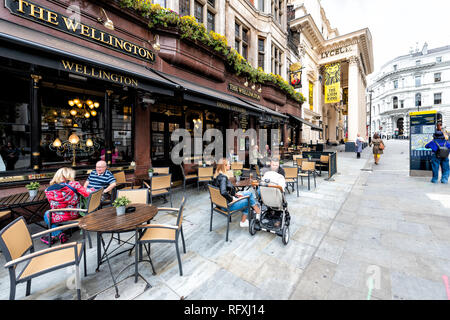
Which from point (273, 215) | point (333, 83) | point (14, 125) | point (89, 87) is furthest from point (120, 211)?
point (333, 83)

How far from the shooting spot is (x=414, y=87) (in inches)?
2207

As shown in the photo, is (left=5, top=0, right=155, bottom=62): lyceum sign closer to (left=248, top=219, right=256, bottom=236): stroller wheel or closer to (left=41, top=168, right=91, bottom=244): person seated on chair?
(left=41, top=168, right=91, bottom=244): person seated on chair

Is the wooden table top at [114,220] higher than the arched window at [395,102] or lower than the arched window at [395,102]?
lower

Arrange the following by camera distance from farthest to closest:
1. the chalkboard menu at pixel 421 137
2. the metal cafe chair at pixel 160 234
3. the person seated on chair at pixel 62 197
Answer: the chalkboard menu at pixel 421 137
the person seated on chair at pixel 62 197
the metal cafe chair at pixel 160 234

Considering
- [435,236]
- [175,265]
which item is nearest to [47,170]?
[175,265]

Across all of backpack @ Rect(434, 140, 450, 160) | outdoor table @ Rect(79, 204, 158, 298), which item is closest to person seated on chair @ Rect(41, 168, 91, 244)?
outdoor table @ Rect(79, 204, 158, 298)

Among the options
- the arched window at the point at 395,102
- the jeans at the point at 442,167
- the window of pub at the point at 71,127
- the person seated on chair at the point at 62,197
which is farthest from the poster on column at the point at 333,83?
the arched window at the point at 395,102

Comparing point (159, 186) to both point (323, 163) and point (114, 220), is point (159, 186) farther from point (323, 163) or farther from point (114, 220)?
point (323, 163)

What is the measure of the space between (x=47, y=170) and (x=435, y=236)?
8.96 m

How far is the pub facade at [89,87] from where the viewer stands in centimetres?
410

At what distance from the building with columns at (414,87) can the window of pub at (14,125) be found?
74439mm

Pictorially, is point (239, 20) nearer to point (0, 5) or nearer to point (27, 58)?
point (0, 5)

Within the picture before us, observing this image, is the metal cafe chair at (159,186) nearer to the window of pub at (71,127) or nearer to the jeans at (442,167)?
the window of pub at (71,127)

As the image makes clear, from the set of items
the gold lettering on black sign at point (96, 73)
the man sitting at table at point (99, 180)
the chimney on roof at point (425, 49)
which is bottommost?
the man sitting at table at point (99, 180)
